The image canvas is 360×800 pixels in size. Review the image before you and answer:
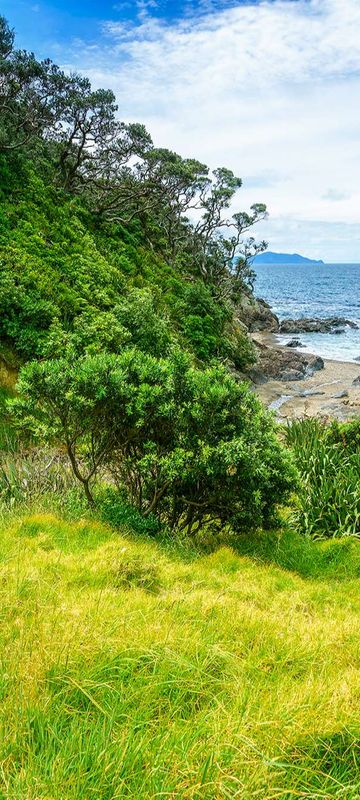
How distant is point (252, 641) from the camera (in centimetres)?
385

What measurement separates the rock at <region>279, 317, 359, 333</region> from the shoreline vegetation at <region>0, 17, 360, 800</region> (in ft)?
149

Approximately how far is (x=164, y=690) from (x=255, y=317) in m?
60.8

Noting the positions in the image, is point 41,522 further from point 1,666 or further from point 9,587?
point 1,666

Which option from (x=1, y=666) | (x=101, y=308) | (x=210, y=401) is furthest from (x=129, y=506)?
(x=101, y=308)

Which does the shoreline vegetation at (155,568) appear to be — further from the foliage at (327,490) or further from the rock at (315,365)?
the rock at (315,365)

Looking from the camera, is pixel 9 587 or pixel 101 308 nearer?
pixel 9 587

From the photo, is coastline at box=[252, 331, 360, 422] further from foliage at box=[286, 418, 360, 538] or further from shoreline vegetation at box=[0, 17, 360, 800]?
shoreline vegetation at box=[0, 17, 360, 800]

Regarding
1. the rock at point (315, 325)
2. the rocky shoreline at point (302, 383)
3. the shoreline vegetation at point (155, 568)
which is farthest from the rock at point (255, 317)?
the shoreline vegetation at point (155, 568)

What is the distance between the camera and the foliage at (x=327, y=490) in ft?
31.6

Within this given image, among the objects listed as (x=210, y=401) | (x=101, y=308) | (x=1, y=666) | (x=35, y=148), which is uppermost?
(x=35, y=148)

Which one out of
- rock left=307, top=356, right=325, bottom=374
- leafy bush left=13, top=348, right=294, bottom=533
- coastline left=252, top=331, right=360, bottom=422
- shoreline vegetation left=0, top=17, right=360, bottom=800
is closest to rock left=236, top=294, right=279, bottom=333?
rock left=307, top=356, right=325, bottom=374

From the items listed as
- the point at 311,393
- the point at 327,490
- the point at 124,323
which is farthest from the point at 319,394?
the point at 327,490

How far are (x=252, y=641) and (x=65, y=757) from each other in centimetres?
200

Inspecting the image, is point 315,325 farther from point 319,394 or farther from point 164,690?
point 164,690
